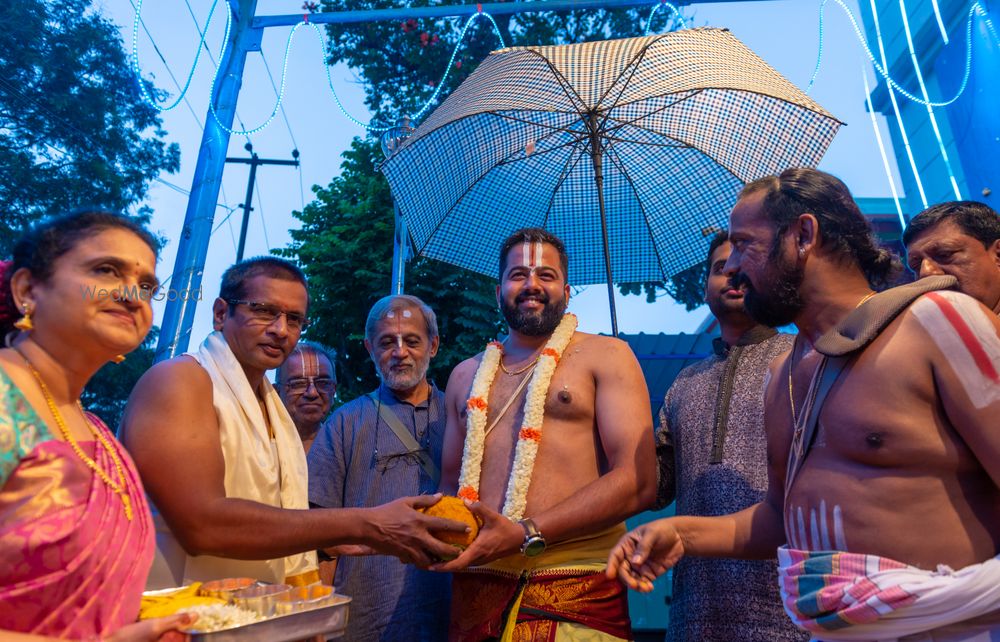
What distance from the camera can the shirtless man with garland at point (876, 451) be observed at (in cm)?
186

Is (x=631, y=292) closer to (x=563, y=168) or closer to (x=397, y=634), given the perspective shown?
(x=563, y=168)

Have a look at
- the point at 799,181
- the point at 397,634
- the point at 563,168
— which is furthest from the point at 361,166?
the point at 799,181

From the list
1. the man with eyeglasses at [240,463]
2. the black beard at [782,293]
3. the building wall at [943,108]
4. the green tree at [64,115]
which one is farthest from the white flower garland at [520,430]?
the green tree at [64,115]

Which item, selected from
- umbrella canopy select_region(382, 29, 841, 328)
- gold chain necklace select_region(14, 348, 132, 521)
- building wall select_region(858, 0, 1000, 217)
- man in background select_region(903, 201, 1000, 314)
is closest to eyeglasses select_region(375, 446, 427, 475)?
umbrella canopy select_region(382, 29, 841, 328)

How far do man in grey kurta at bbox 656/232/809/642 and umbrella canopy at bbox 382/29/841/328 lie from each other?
98 centimetres

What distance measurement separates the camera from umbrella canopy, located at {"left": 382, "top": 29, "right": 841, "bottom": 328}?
4184mm

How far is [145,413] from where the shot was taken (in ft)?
8.23

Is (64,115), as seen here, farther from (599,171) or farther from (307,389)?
(599,171)

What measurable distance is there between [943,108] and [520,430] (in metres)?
9.00

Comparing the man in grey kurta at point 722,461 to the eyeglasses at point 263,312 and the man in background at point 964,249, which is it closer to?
the man in background at point 964,249

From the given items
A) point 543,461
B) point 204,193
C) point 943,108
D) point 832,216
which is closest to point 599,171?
point 543,461

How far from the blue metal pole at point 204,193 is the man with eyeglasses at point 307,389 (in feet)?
6.97

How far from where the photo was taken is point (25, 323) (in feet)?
6.28

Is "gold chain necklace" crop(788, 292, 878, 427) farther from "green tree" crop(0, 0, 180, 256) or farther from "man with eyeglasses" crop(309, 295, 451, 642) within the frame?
"green tree" crop(0, 0, 180, 256)
